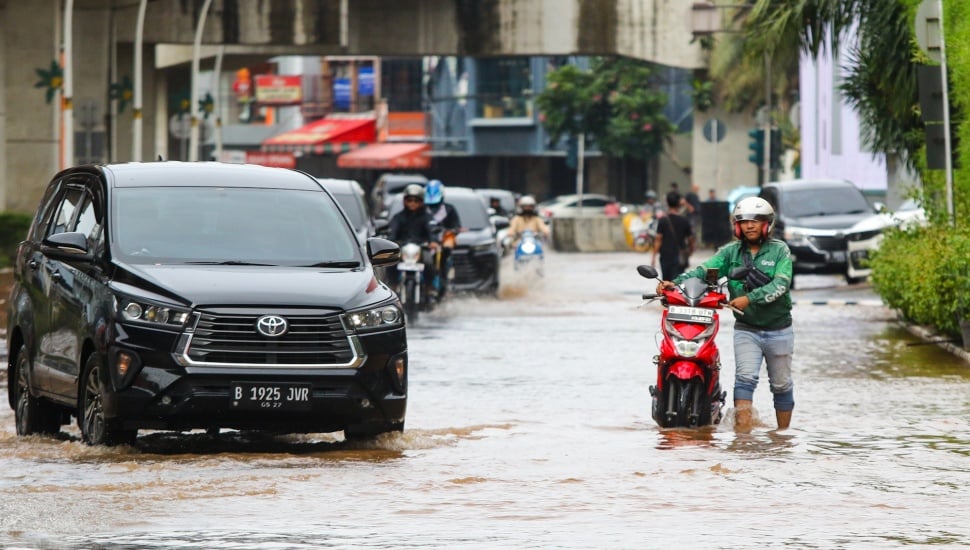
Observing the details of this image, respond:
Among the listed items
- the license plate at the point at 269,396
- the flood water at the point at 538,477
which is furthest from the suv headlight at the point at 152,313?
the flood water at the point at 538,477

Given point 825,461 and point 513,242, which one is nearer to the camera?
point 825,461

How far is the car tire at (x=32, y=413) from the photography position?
1272cm

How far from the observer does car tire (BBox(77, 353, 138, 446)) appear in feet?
37.1

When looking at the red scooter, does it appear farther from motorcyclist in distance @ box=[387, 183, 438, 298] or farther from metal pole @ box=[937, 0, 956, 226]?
motorcyclist in distance @ box=[387, 183, 438, 298]

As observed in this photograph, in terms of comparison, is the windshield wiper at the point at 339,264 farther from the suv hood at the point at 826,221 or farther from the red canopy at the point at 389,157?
the red canopy at the point at 389,157

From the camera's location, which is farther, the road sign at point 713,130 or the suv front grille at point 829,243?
the road sign at point 713,130

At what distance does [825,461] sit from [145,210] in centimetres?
407

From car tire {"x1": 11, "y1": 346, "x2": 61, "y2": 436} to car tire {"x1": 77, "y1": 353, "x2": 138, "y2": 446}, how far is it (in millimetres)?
914

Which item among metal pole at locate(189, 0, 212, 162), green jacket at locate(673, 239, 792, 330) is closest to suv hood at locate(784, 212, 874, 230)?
metal pole at locate(189, 0, 212, 162)

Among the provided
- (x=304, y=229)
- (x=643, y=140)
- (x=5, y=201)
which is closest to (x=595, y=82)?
(x=643, y=140)

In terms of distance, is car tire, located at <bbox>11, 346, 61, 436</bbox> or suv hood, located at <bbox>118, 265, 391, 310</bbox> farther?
car tire, located at <bbox>11, 346, 61, 436</bbox>

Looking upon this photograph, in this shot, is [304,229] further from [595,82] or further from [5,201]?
[595,82]

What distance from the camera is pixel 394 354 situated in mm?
11680

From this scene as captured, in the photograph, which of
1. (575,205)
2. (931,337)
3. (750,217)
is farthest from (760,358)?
(575,205)
